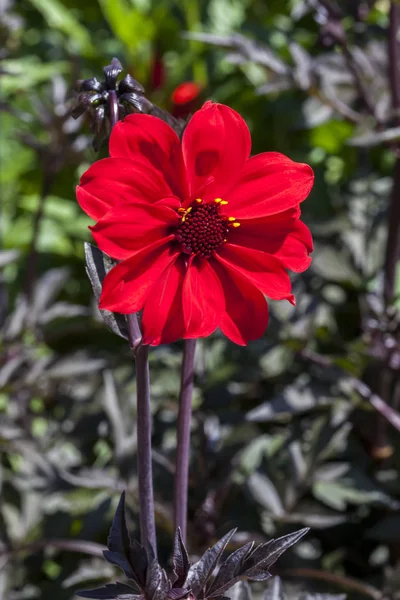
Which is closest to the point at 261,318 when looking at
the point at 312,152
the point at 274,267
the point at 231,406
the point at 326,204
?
the point at 274,267

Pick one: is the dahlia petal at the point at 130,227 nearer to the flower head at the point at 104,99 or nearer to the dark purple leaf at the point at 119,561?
the flower head at the point at 104,99

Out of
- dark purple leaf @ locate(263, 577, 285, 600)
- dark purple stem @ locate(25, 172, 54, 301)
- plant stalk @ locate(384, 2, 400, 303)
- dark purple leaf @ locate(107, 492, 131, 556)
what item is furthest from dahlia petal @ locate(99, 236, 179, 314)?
dark purple stem @ locate(25, 172, 54, 301)

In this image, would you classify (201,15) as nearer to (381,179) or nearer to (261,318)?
(381,179)

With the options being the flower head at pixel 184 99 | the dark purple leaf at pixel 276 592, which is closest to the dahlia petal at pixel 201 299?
the dark purple leaf at pixel 276 592

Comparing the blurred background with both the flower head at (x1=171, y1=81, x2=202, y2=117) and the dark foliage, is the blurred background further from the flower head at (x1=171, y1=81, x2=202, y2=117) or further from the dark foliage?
the dark foliage

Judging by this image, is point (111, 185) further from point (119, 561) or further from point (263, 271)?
point (119, 561)

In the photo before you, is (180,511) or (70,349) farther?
(70,349)
